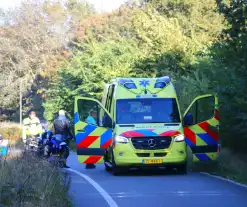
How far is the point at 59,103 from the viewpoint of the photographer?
48.2m

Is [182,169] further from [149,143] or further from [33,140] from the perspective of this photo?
[33,140]

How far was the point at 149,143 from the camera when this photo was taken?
18.3m

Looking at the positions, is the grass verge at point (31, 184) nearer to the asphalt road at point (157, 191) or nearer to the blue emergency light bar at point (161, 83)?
the asphalt road at point (157, 191)

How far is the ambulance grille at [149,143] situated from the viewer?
18.3m

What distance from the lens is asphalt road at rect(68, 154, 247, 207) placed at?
12766mm

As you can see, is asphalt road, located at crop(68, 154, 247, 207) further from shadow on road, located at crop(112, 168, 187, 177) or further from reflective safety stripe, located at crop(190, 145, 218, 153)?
reflective safety stripe, located at crop(190, 145, 218, 153)

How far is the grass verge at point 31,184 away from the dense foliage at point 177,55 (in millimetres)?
5660

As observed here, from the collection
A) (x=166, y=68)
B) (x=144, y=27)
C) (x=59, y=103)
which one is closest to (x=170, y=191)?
(x=166, y=68)

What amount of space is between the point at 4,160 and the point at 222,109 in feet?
25.6

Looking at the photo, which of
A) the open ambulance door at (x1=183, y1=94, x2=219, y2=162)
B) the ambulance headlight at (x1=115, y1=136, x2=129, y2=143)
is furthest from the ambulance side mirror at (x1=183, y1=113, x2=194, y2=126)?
the ambulance headlight at (x1=115, y1=136, x2=129, y2=143)

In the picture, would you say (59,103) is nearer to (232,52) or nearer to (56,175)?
(232,52)

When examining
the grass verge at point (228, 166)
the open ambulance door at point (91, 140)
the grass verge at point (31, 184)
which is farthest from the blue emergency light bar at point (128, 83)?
the grass verge at point (31, 184)

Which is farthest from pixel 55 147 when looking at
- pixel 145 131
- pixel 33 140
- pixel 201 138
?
pixel 201 138

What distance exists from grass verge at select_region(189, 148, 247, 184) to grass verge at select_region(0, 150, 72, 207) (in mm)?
5945
